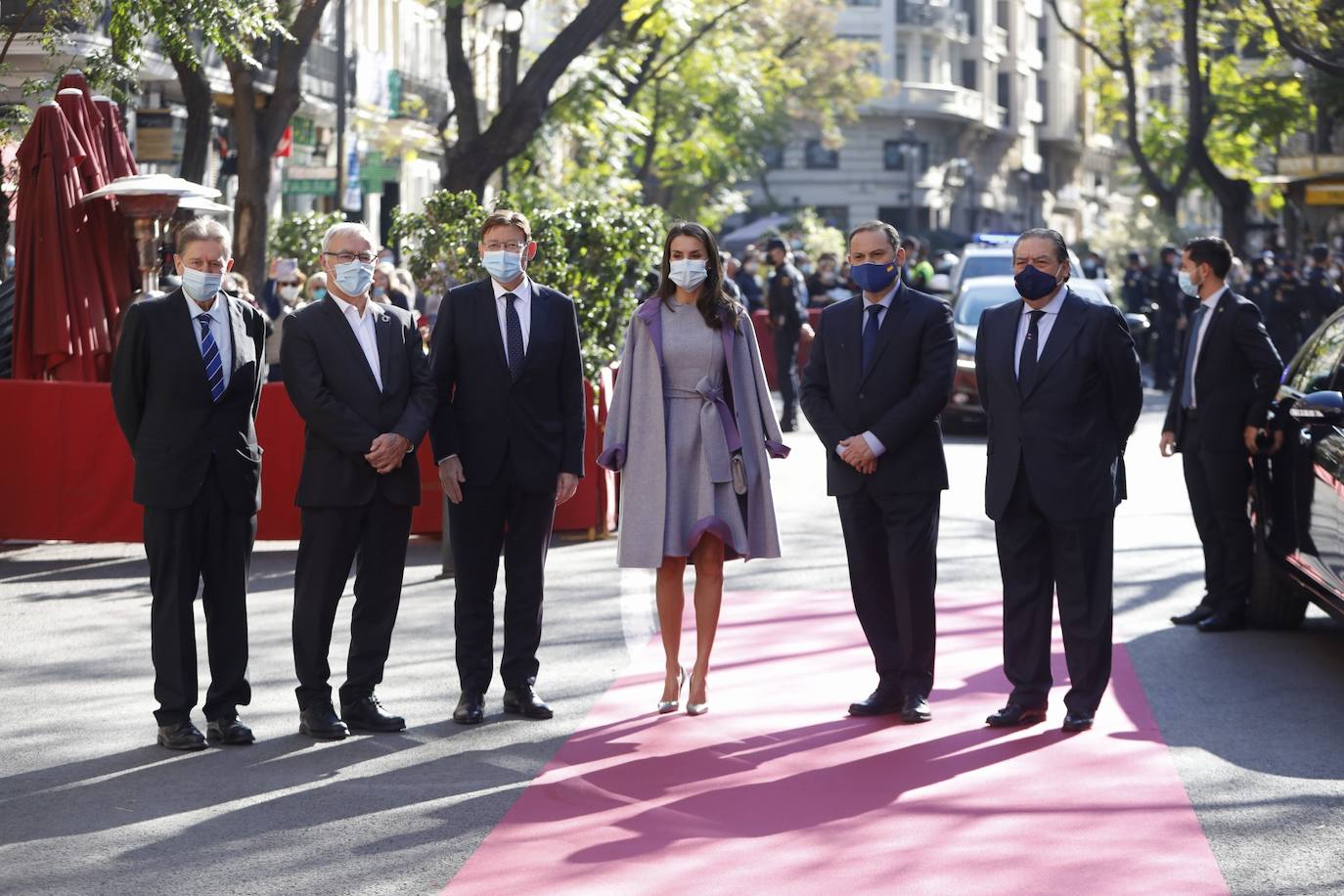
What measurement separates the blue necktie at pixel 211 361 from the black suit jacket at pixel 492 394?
2.75 ft

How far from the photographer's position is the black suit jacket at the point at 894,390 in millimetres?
8328

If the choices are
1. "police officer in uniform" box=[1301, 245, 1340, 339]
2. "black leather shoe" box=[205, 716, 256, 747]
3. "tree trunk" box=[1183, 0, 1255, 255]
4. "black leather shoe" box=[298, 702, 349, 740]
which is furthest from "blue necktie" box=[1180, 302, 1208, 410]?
"tree trunk" box=[1183, 0, 1255, 255]

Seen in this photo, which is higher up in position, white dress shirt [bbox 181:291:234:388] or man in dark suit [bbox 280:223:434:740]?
white dress shirt [bbox 181:291:234:388]

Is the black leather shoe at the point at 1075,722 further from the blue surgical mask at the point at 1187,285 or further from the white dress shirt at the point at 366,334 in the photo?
the blue surgical mask at the point at 1187,285

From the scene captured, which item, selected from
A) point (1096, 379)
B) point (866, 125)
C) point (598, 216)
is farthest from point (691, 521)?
Result: point (866, 125)

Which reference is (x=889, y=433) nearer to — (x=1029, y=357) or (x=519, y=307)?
(x=1029, y=357)

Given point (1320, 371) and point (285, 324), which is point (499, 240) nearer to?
point (285, 324)

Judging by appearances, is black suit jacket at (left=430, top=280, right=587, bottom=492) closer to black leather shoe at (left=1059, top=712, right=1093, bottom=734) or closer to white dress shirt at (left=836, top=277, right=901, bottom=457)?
white dress shirt at (left=836, top=277, right=901, bottom=457)

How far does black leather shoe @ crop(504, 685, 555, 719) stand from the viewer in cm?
847

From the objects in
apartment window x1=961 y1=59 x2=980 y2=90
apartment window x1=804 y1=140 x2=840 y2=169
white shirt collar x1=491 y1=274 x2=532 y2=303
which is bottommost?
white shirt collar x1=491 y1=274 x2=532 y2=303

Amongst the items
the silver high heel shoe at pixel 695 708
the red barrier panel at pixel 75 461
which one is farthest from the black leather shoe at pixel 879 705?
the red barrier panel at pixel 75 461

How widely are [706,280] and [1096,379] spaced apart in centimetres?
152

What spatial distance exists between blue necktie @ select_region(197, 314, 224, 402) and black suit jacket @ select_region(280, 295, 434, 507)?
0.77 feet

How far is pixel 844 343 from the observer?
8.48 meters
